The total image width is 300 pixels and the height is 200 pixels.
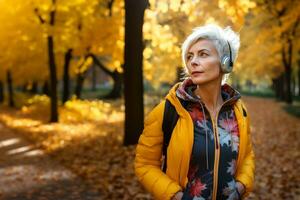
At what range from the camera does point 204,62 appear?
3.12 metres

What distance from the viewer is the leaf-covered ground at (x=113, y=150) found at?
8545 millimetres

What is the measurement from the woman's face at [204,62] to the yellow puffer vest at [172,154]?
20 centimetres

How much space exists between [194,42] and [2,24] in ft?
60.9

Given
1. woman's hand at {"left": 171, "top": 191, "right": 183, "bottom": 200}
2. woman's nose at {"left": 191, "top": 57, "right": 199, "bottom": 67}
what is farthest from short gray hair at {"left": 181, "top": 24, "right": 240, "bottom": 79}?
woman's hand at {"left": 171, "top": 191, "right": 183, "bottom": 200}

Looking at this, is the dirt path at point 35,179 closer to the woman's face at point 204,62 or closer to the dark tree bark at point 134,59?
the dark tree bark at point 134,59

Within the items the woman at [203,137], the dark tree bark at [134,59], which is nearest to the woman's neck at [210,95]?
the woman at [203,137]

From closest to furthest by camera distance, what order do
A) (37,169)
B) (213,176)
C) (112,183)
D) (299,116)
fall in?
(213,176), (112,183), (37,169), (299,116)

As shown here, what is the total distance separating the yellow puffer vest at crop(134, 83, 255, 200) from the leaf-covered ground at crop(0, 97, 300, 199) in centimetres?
469

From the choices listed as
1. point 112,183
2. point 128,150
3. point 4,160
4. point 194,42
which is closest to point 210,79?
point 194,42

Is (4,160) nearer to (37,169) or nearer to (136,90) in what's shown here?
(37,169)

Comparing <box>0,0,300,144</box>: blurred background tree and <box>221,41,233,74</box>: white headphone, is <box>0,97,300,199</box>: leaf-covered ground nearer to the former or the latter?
<box>0,0,300,144</box>: blurred background tree

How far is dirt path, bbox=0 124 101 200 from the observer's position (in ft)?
26.6

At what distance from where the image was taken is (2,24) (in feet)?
66.7

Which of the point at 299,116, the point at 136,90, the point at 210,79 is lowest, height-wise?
the point at 299,116
